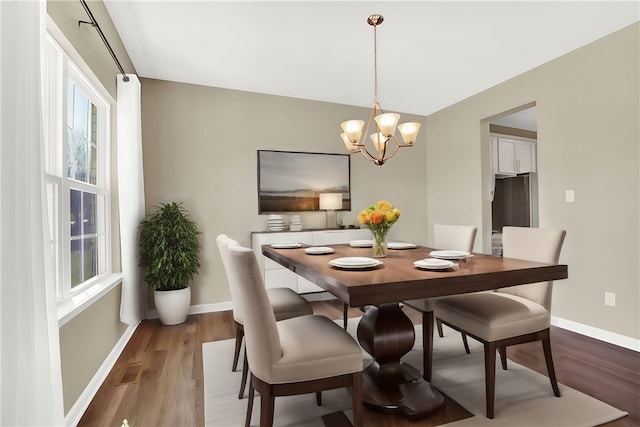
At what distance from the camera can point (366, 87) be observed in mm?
3953

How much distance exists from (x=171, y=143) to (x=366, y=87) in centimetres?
236

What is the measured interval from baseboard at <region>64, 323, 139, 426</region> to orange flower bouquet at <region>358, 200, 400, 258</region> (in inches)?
74.9

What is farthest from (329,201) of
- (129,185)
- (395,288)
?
(395,288)

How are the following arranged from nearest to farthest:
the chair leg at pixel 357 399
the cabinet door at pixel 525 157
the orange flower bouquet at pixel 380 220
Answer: the chair leg at pixel 357 399
the orange flower bouquet at pixel 380 220
the cabinet door at pixel 525 157

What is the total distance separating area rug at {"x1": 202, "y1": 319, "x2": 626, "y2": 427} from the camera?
5.60 feet

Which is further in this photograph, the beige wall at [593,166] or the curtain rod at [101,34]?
the beige wall at [593,166]

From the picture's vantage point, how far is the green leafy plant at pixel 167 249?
126 inches

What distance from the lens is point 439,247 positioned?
295 cm

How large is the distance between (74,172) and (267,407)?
6.45 feet

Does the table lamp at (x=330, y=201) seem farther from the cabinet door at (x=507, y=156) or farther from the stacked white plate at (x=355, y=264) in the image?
the cabinet door at (x=507, y=156)

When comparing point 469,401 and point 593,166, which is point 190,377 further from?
point 593,166

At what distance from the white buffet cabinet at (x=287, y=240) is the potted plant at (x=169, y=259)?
2.42 ft

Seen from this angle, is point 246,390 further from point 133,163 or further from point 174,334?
point 133,163

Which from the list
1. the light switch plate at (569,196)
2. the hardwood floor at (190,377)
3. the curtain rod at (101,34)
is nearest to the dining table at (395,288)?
the hardwood floor at (190,377)
